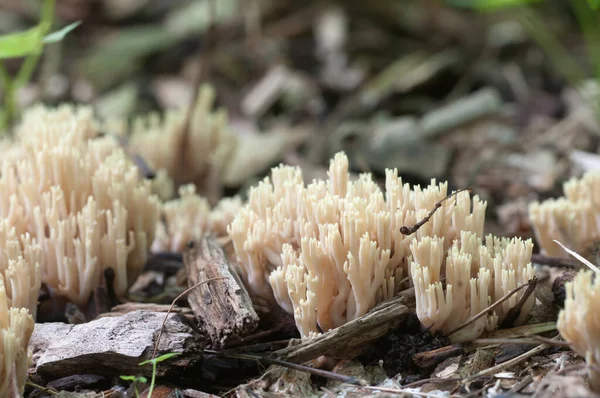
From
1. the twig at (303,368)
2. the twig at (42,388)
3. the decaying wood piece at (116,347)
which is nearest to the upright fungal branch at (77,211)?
the decaying wood piece at (116,347)

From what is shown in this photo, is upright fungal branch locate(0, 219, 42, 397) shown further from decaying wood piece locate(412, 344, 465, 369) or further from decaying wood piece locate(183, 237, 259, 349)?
decaying wood piece locate(412, 344, 465, 369)

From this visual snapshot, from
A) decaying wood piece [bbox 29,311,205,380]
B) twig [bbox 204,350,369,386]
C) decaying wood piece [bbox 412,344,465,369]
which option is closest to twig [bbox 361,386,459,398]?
twig [bbox 204,350,369,386]

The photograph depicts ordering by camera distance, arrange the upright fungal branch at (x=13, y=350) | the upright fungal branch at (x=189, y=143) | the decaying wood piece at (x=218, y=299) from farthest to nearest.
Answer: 1. the upright fungal branch at (x=189, y=143)
2. the decaying wood piece at (x=218, y=299)
3. the upright fungal branch at (x=13, y=350)

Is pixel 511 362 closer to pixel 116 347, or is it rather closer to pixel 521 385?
pixel 521 385

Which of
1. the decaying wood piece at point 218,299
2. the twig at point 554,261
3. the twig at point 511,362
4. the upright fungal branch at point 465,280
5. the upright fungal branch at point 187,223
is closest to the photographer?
the twig at point 511,362

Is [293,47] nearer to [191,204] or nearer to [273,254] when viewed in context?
[191,204]

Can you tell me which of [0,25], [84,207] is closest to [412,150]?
[84,207]

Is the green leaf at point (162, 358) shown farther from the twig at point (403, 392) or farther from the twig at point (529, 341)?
the twig at point (529, 341)
